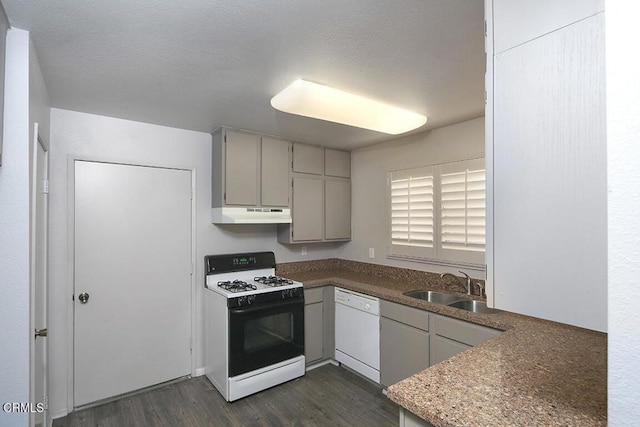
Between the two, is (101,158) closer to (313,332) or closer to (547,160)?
(313,332)

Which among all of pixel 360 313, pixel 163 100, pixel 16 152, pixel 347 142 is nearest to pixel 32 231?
pixel 16 152

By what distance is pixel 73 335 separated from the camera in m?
2.58

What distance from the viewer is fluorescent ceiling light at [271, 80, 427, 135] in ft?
6.73

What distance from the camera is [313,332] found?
129 inches

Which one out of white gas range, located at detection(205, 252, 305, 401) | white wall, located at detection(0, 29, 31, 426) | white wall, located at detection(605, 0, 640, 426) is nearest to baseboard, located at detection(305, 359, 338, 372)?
white gas range, located at detection(205, 252, 305, 401)

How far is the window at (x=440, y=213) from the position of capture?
9.11 ft

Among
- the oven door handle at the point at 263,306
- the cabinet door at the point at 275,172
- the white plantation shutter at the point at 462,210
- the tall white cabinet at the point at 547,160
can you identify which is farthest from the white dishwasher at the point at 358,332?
the tall white cabinet at the point at 547,160

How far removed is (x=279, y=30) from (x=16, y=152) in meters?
1.30

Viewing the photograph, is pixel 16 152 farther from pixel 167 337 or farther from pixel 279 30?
pixel 167 337

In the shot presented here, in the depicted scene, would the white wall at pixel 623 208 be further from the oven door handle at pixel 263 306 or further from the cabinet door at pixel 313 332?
the cabinet door at pixel 313 332

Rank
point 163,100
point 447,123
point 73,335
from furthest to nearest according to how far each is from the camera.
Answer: point 447,123, point 73,335, point 163,100

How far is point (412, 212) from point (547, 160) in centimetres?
249

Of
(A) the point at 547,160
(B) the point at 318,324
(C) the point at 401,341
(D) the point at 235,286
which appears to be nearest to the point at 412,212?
(C) the point at 401,341

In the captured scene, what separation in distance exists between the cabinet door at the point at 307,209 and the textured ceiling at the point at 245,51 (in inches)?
47.3
